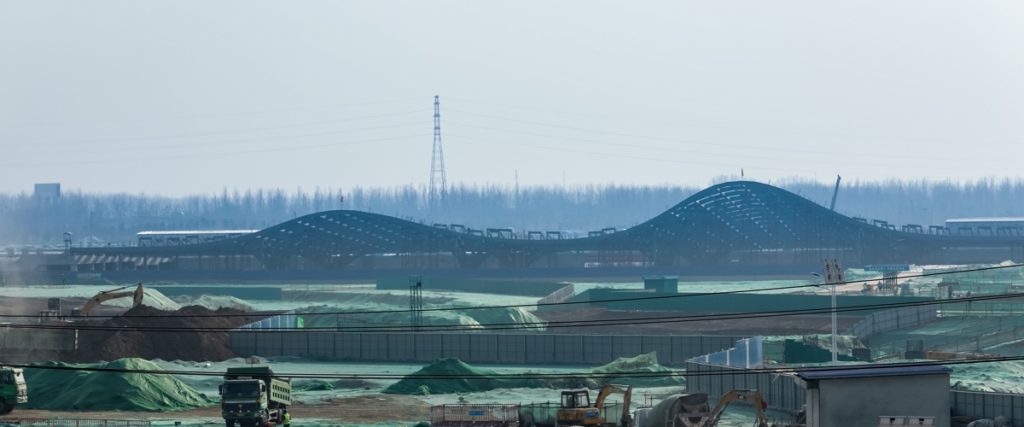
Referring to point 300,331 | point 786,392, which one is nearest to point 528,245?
point 300,331

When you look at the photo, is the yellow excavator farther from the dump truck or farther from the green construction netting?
the green construction netting

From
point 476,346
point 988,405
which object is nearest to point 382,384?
point 476,346

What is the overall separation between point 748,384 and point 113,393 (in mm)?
20217

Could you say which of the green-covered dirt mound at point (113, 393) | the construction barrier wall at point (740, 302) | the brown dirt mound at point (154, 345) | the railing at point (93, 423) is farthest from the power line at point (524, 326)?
the railing at point (93, 423)

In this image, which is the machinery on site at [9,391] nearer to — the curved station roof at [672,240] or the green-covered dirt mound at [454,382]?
the green-covered dirt mound at [454,382]

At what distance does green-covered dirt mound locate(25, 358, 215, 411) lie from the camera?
4509 centimetres

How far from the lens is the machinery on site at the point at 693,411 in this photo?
3491cm

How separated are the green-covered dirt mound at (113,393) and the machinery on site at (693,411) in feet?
56.5

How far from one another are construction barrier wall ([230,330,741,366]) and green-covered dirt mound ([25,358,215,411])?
1256 centimetres

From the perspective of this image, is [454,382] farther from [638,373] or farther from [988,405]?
[988,405]

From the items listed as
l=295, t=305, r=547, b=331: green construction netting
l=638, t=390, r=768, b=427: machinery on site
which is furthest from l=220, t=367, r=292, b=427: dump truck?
l=295, t=305, r=547, b=331: green construction netting

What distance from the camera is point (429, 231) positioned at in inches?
5837

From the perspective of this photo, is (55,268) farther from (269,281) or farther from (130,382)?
(130,382)

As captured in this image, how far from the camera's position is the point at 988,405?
3509cm
